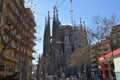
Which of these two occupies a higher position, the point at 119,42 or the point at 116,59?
the point at 119,42

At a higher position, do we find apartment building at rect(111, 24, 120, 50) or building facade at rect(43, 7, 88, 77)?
building facade at rect(43, 7, 88, 77)

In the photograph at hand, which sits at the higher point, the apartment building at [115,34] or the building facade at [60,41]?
the building facade at [60,41]

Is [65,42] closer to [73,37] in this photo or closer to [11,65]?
[73,37]

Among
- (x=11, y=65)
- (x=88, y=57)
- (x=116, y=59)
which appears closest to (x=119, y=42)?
(x=88, y=57)

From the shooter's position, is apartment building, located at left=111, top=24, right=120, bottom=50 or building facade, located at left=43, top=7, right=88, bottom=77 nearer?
apartment building, located at left=111, top=24, right=120, bottom=50

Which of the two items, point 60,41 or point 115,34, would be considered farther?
point 60,41

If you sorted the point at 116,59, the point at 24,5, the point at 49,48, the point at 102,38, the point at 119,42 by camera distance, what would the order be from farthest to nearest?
the point at 49,48, the point at 119,42, the point at 102,38, the point at 116,59, the point at 24,5

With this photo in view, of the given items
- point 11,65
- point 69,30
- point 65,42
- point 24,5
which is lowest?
point 11,65

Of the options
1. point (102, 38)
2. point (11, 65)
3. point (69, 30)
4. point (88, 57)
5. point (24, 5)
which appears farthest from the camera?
point (69, 30)

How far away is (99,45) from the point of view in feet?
93.8

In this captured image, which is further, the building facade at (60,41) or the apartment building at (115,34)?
the building facade at (60,41)

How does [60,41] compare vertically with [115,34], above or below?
above

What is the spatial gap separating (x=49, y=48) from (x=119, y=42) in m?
51.0

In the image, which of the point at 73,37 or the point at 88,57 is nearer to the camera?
the point at 88,57
